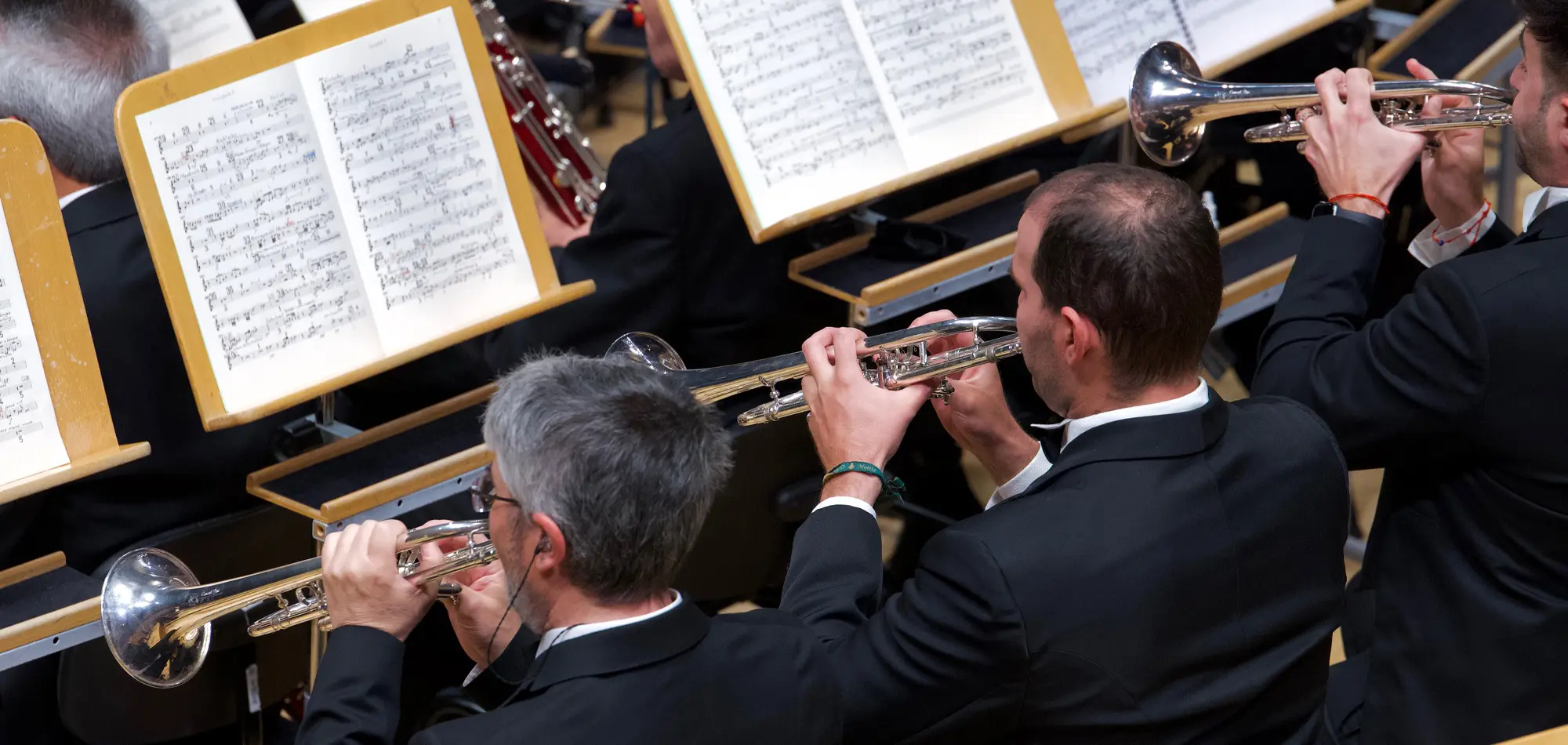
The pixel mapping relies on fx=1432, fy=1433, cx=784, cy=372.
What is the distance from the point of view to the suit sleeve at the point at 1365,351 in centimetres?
200

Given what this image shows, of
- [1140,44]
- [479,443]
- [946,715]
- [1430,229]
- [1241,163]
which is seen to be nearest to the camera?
[946,715]

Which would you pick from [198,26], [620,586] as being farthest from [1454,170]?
[198,26]

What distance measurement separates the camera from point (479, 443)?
2.75m

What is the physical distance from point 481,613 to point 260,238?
0.86 m

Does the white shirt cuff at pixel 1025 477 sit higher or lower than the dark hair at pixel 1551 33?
lower

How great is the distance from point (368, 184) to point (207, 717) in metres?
1.03

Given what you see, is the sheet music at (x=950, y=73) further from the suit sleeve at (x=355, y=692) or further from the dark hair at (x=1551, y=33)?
the suit sleeve at (x=355, y=692)

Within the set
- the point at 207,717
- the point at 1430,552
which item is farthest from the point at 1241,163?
the point at 207,717

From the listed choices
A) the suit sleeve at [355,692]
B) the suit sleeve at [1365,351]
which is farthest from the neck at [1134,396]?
the suit sleeve at [355,692]

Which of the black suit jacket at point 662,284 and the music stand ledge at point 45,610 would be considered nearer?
the music stand ledge at point 45,610

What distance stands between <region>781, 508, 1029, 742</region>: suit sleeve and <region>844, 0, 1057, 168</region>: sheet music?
1421 mm

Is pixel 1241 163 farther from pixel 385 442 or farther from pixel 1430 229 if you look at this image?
pixel 385 442

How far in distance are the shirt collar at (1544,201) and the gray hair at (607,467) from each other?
1279mm

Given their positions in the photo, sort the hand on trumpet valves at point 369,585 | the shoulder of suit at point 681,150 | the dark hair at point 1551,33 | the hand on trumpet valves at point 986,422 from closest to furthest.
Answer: the hand on trumpet valves at point 369,585
the dark hair at point 1551,33
the hand on trumpet valves at point 986,422
the shoulder of suit at point 681,150
